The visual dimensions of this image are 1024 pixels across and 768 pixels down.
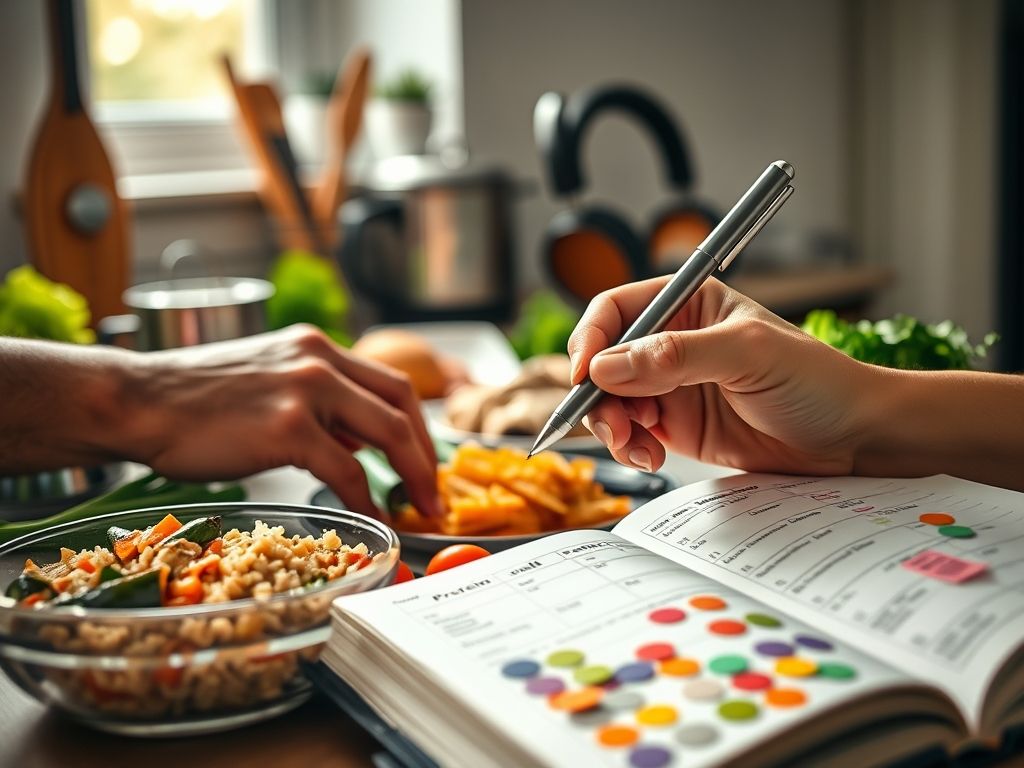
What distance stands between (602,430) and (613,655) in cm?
31

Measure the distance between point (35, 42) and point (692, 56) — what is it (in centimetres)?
163

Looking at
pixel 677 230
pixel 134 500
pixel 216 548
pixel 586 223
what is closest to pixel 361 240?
pixel 586 223

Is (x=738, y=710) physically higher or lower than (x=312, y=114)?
lower

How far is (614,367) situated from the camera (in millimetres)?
753

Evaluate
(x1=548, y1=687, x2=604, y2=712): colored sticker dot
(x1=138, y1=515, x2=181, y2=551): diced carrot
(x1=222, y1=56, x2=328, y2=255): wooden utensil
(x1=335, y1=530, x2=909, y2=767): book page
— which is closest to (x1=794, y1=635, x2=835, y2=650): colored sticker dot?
(x1=335, y1=530, x2=909, y2=767): book page

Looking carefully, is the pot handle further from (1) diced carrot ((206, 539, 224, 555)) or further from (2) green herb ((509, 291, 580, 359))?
(1) diced carrot ((206, 539, 224, 555))

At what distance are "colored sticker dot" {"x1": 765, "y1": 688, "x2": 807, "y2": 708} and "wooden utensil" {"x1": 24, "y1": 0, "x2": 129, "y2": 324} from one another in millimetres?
1473

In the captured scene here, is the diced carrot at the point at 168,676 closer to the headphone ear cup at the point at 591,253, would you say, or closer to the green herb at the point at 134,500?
the green herb at the point at 134,500

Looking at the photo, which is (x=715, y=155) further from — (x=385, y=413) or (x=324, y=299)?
(x=385, y=413)

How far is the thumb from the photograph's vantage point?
0.73m

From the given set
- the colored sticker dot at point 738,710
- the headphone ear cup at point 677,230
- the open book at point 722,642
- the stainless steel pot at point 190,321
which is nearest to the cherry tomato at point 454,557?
the open book at point 722,642

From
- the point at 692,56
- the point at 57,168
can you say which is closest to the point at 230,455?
the point at 57,168

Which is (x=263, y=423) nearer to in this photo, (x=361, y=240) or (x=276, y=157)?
(x=361, y=240)

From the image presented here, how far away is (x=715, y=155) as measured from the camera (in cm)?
302
